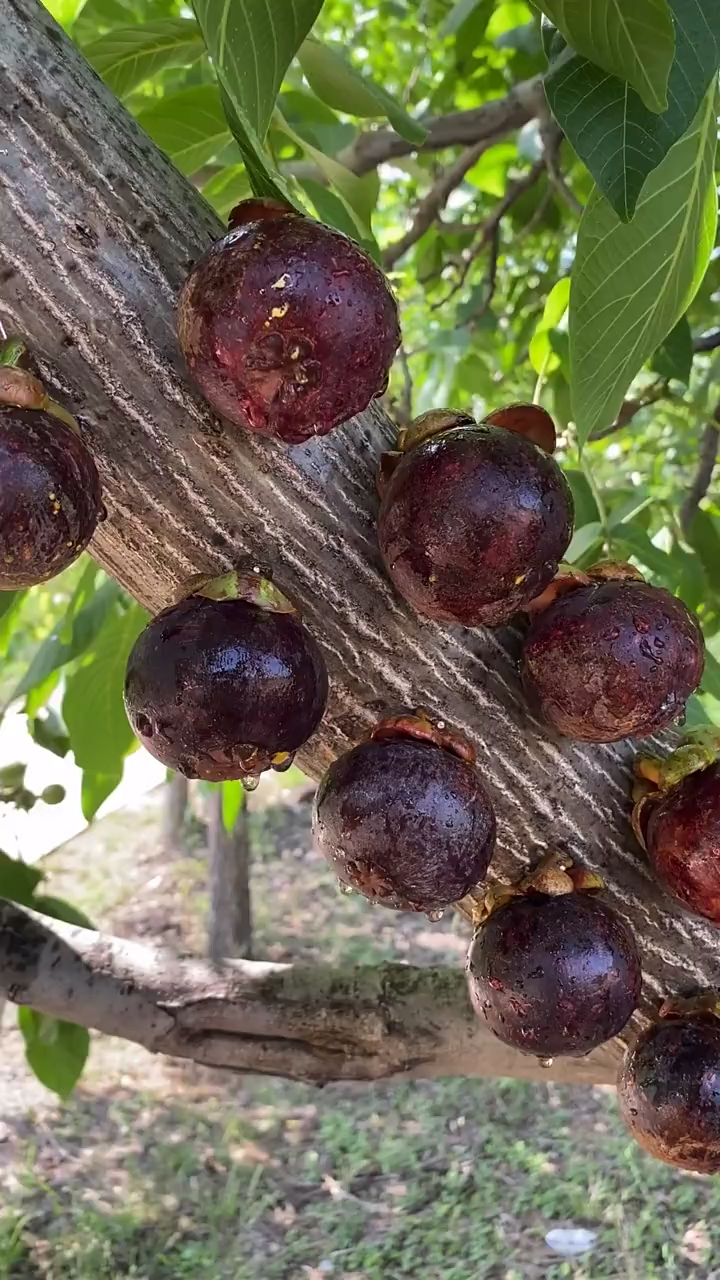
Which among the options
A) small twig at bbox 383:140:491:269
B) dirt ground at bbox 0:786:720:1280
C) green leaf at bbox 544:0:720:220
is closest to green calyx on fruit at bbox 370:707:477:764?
green leaf at bbox 544:0:720:220

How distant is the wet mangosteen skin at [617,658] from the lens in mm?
759

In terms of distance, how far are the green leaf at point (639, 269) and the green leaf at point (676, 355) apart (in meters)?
0.63

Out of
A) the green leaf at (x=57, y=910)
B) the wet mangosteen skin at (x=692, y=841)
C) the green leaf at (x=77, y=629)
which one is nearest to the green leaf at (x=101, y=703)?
the green leaf at (x=77, y=629)

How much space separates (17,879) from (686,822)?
121cm

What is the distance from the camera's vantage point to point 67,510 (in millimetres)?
621

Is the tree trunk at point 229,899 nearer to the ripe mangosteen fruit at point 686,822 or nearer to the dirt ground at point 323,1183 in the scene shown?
the dirt ground at point 323,1183

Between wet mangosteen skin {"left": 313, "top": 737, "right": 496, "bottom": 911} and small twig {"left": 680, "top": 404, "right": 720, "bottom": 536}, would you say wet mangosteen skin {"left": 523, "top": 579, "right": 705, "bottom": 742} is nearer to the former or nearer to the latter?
wet mangosteen skin {"left": 313, "top": 737, "right": 496, "bottom": 911}

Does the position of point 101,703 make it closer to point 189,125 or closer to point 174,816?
point 189,125

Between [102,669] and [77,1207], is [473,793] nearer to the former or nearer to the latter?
[102,669]

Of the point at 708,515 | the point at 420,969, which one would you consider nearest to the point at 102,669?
the point at 420,969

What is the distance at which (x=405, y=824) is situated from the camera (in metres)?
0.71

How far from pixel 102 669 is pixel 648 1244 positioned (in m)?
2.22

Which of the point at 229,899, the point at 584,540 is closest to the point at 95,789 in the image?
the point at 584,540

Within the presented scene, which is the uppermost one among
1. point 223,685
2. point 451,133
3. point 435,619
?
point 223,685
